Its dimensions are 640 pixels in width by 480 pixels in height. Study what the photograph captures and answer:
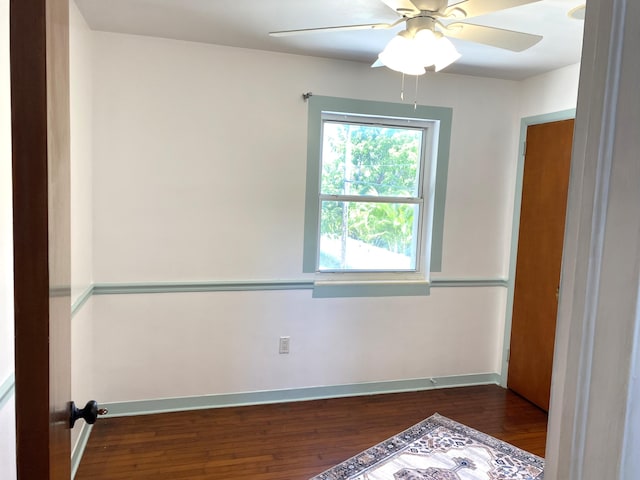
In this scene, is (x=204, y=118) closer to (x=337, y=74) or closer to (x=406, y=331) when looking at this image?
(x=337, y=74)

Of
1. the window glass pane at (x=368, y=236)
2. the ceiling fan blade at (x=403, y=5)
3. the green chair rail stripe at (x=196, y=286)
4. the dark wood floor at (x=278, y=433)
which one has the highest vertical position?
the ceiling fan blade at (x=403, y=5)

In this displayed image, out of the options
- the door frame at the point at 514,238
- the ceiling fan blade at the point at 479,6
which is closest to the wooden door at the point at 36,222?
the ceiling fan blade at the point at 479,6

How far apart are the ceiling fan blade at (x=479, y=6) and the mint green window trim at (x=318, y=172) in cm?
128

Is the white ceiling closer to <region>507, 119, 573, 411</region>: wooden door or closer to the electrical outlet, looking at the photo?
<region>507, 119, 573, 411</region>: wooden door

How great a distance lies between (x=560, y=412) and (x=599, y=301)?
0.17 m

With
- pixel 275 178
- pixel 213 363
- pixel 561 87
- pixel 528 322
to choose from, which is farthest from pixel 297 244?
pixel 561 87

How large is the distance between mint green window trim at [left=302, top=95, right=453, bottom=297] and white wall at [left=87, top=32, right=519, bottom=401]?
0.05 meters

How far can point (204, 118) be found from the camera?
2748 mm

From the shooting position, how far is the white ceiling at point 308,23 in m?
2.10

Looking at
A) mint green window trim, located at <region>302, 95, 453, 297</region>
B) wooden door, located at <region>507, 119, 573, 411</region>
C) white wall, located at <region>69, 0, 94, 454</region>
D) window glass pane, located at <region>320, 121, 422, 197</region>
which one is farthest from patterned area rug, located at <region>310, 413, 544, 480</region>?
window glass pane, located at <region>320, 121, 422, 197</region>

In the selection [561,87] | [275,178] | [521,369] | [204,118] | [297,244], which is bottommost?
[521,369]

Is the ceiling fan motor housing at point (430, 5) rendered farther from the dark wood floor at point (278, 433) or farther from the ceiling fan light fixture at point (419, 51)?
the dark wood floor at point (278, 433)

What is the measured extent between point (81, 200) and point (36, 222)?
6.07ft

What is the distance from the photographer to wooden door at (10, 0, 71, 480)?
2.27 feet
